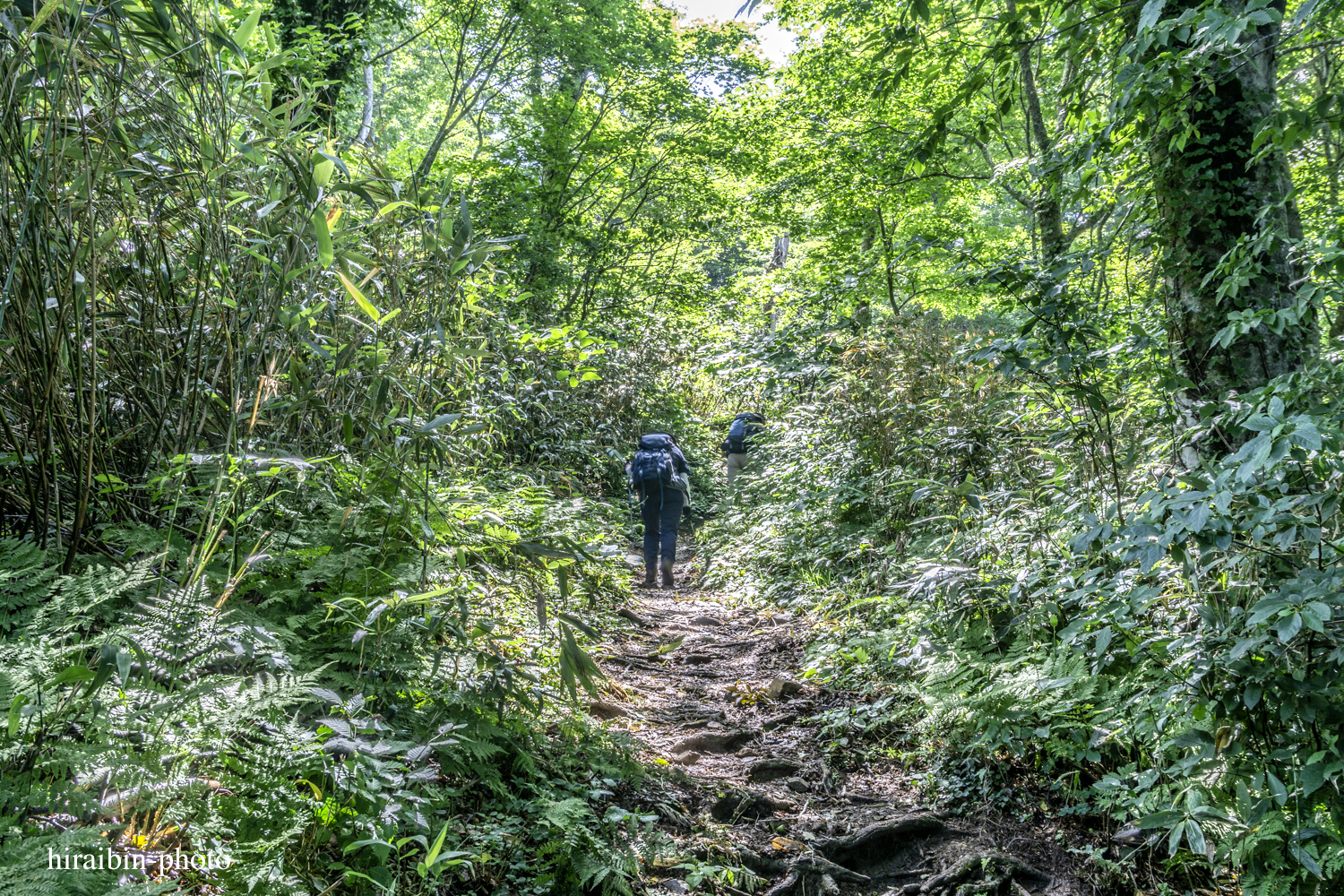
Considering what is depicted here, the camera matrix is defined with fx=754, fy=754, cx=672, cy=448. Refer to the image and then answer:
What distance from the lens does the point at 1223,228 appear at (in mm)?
3672

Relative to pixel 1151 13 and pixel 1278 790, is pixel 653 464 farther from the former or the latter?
pixel 1278 790

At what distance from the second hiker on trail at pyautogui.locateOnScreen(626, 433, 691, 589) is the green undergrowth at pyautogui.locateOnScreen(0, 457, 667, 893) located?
514 cm

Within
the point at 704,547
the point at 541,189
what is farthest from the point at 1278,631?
the point at 541,189

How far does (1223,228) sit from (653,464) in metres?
6.36

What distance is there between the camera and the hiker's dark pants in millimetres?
9234

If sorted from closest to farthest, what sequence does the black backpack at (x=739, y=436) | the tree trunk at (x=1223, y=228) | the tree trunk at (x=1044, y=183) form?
the tree trunk at (x=1223, y=228) < the tree trunk at (x=1044, y=183) < the black backpack at (x=739, y=436)

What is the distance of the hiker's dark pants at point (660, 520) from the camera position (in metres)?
9.23

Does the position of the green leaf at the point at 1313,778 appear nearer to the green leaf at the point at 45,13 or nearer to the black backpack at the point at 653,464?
the green leaf at the point at 45,13

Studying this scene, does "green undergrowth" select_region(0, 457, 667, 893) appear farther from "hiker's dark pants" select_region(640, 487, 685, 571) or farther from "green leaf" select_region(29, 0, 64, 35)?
"hiker's dark pants" select_region(640, 487, 685, 571)

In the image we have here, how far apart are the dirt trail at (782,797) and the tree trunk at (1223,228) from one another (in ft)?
6.93

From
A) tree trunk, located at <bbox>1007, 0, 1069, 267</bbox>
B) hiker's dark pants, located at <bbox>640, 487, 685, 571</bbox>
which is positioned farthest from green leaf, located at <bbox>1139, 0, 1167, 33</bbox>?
hiker's dark pants, located at <bbox>640, 487, 685, 571</bbox>

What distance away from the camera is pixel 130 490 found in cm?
306

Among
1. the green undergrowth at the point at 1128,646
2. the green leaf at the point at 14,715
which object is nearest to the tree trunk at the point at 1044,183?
the green undergrowth at the point at 1128,646

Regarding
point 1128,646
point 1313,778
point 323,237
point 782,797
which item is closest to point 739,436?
point 782,797
